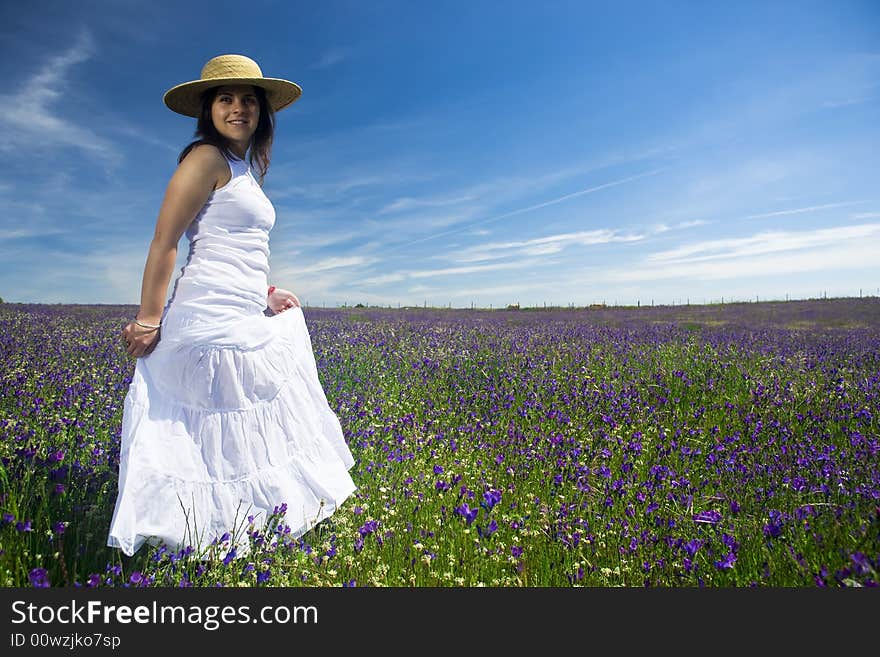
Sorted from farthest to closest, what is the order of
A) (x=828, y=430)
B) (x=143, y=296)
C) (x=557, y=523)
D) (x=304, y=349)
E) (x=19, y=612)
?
(x=828, y=430), (x=304, y=349), (x=557, y=523), (x=143, y=296), (x=19, y=612)

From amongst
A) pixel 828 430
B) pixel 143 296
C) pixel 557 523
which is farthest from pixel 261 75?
pixel 828 430

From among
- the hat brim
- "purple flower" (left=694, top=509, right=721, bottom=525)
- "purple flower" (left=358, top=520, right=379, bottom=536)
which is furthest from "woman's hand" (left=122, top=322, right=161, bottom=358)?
"purple flower" (left=694, top=509, right=721, bottom=525)

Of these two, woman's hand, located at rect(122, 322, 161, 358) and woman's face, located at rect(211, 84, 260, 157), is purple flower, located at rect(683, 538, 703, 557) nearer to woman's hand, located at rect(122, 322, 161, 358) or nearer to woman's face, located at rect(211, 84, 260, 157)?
woman's hand, located at rect(122, 322, 161, 358)

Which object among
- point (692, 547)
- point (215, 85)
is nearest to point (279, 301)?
point (215, 85)

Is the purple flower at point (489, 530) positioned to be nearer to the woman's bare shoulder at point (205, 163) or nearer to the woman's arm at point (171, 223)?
the woman's arm at point (171, 223)

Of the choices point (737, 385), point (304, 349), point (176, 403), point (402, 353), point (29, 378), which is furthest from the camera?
point (402, 353)

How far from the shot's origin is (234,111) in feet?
7.83

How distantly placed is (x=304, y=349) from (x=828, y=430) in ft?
14.0

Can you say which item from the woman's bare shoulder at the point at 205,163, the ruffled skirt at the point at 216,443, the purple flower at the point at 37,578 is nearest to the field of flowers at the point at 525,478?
the purple flower at the point at 37,578

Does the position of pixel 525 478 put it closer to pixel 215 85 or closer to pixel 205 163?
pixel 205 163

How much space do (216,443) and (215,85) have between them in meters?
1.64

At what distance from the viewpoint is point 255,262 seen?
2.49 meters

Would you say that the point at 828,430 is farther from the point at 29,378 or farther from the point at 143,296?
the point at 29,378

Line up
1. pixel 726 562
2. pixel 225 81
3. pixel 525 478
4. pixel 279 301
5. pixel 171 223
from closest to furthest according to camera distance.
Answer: pixel 726 562 < pixel 171 223 < pixel 225 81 < pixel 279 301 < pixel 525 478
